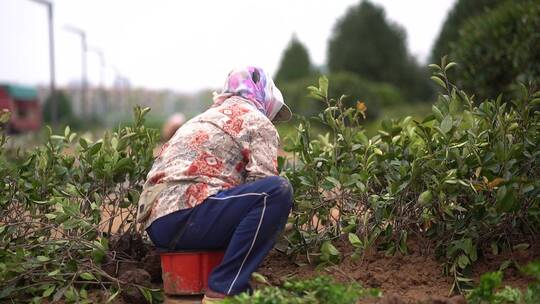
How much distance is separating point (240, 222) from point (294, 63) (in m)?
25.3

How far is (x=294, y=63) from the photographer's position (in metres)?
28.6

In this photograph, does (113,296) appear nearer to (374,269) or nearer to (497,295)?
(374,269)

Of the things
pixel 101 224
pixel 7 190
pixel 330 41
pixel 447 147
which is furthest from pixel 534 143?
pixel 330 41

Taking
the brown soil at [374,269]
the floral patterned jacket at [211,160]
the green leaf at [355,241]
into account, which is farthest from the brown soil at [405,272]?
the floral patterned jacket at [211,160]

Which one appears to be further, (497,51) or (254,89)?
(497,51)

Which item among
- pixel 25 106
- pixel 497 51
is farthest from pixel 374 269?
pixel 25 106

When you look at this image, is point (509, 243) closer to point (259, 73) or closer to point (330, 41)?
point (259, 73)

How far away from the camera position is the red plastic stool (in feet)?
12.2

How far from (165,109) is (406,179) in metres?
39.6

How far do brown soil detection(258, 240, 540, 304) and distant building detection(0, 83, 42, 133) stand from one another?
2524cm

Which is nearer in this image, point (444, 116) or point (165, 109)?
point (444, 116)

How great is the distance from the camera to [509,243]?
388 cm

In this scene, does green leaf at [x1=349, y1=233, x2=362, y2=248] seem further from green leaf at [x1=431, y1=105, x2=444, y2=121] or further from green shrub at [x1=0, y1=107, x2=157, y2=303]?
green shrub at [x1=0, y1=107, x2=157, y2=303]

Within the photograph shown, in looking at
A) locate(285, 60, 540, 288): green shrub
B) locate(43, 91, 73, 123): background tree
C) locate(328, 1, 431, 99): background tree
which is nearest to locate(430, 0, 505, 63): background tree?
locate(328, 1, 431, 99): background tree
